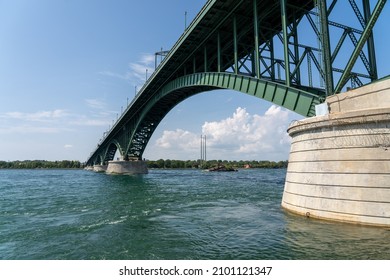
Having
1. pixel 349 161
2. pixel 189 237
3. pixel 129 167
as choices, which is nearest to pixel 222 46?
pixel 349 161

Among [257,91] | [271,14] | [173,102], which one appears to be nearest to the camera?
[257,91]

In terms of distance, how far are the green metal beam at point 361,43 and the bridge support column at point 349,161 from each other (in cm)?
194

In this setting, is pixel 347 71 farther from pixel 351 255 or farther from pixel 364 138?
pixel 351 255

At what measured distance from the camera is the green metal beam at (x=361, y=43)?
48.4 ft

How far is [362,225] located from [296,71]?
40.6 ft

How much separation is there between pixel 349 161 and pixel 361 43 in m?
6.53

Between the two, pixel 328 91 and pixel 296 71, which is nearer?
pixel 328 91

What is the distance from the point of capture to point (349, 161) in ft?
40.6

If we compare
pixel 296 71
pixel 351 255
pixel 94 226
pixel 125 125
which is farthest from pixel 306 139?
pixel 125 125

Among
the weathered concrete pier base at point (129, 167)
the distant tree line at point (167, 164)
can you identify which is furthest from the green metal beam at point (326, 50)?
the distant tree line at point (167, 164)

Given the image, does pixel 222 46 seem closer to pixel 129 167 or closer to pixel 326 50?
pixel 326 50

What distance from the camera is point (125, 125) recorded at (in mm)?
82312

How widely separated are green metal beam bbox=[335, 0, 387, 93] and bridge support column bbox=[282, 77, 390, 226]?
1.94 metres

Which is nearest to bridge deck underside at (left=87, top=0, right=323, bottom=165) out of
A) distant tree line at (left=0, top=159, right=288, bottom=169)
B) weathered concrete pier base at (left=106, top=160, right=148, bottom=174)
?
weathered concrete pier base at (left=106, top=160, right=148, bottom=174)
